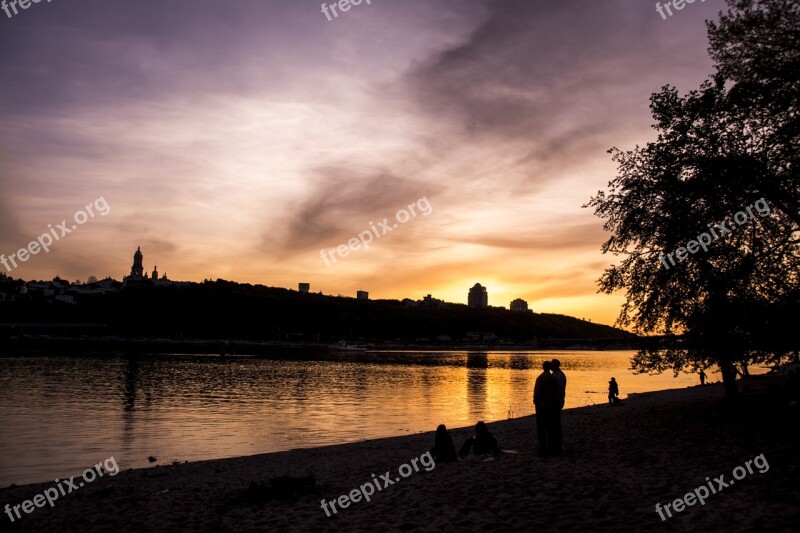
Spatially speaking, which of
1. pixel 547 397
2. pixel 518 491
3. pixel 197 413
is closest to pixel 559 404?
pixel 547 397

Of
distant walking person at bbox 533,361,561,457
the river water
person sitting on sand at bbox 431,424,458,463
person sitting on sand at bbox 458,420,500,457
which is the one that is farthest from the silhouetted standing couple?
the river water

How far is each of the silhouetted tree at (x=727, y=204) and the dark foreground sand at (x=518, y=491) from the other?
3275mm

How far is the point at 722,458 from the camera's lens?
14.5 m

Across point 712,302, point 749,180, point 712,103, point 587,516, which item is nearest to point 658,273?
point 712,302

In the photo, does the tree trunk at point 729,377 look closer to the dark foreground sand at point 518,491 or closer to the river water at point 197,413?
the dark foreground sand at point 518,491

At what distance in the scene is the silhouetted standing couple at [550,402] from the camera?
16.5m

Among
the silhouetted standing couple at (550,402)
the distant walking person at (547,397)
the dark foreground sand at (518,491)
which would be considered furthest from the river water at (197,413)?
the distant walking person at (547,397)

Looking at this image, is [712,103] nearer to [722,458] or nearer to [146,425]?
[722,458]

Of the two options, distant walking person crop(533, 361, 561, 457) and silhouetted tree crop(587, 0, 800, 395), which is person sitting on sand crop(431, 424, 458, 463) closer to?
distant walking person crop(533, 361, 561, 457)

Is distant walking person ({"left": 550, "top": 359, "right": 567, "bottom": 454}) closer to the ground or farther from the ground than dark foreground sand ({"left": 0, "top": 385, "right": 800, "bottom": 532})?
farther from the ground

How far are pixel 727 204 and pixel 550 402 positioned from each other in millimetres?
9155

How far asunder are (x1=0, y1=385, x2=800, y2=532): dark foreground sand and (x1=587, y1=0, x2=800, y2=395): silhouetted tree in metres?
3.28

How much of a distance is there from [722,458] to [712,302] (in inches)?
285

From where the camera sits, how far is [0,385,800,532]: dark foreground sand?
1056 centimetres
